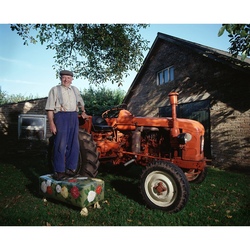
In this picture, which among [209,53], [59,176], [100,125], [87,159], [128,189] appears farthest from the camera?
[209,53]

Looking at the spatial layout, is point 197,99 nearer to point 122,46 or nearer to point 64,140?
point 122,46

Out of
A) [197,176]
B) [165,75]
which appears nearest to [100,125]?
[197,176]

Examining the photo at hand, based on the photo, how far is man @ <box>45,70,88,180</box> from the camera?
297cm

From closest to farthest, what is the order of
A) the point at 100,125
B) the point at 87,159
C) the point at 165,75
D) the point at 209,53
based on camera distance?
the point at 87,159
the point at 100,125
the point at 209,53
the point at 165,75

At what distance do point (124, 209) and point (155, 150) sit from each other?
1.37m

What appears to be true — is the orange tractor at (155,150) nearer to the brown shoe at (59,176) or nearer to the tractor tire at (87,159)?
the tractor tire at (87,159)

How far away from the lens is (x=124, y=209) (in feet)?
9.48

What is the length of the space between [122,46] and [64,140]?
4.11m

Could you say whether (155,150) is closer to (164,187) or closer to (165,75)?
(164,187)

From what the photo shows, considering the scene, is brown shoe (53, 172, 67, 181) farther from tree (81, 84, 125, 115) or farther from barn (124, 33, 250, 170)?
tree (81, 84, 125, 115)

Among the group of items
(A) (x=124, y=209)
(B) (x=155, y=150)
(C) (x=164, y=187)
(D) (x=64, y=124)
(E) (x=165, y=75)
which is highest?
(E) (x=165, y=75)

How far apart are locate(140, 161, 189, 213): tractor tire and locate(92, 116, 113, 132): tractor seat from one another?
1447 mm

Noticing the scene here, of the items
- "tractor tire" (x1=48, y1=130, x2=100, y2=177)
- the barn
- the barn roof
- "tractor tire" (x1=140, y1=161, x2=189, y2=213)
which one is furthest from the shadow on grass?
the barn roof

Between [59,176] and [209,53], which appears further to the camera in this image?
[209,53]
